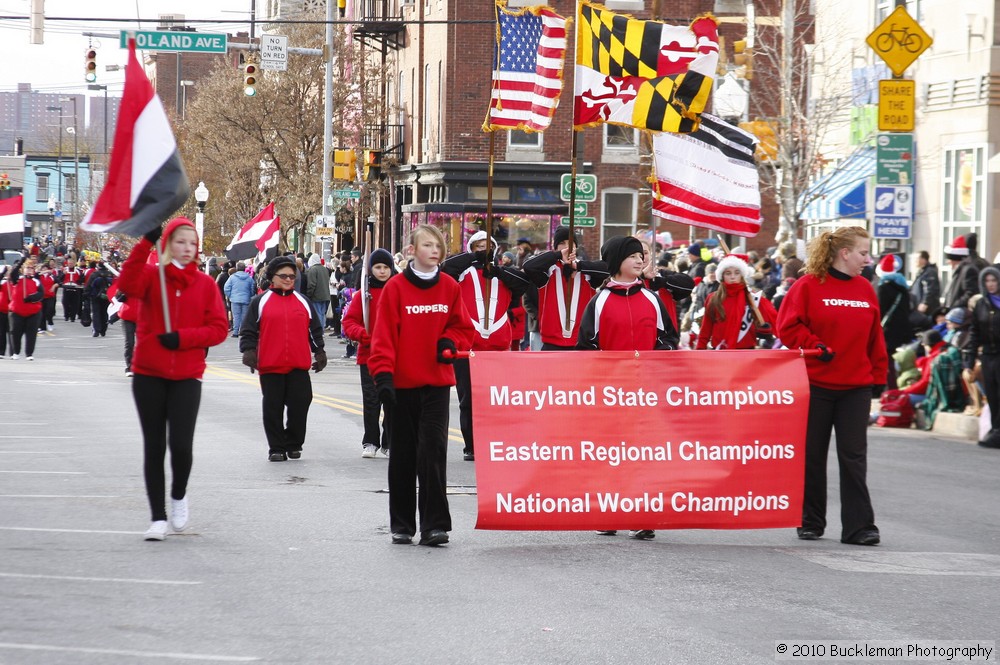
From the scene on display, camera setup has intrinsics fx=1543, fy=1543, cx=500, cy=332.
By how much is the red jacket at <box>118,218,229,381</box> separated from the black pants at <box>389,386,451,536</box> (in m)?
1.19

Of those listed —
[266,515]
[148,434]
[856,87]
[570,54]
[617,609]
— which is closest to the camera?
[617,609]

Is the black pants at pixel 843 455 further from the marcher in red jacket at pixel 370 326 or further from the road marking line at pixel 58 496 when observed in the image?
the road marking line at pixel 58 496

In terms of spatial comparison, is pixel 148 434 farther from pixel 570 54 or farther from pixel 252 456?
pixel 570 54

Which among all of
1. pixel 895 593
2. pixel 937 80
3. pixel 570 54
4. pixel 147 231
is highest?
pixel 570 54

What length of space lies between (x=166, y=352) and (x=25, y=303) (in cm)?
2112

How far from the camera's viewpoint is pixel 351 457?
46.5ft

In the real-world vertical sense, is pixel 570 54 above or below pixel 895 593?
above

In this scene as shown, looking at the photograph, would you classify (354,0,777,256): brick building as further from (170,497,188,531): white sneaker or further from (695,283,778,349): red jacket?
(170,497,188,531): white sneaker

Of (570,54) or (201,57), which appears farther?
(201,57)

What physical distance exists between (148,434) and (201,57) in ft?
358

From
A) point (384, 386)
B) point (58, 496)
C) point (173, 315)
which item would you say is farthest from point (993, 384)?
point (173, 315)

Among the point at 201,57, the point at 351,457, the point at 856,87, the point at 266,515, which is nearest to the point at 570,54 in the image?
the point at 856,87

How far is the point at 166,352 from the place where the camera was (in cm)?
918

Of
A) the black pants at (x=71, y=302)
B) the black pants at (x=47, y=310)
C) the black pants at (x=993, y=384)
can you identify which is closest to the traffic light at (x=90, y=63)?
the black pants at (x=47, y=310)
